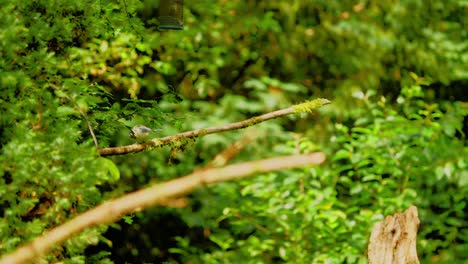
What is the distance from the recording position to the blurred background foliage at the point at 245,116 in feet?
9.03

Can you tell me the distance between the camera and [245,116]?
6609 millimetres

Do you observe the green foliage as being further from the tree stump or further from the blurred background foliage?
the tree stump

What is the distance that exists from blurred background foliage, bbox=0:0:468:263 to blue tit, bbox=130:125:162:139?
12cm

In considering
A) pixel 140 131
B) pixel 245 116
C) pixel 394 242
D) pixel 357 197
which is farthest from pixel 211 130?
pixel 245 116

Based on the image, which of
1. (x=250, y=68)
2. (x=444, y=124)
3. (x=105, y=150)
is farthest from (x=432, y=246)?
(x=105, y=150)

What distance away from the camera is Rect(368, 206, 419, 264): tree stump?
345 cm

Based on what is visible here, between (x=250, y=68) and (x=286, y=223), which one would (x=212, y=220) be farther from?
(x=250, y=68)

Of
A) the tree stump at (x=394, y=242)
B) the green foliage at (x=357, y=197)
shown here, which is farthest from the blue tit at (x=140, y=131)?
the green foliage at (x=357, y=197)

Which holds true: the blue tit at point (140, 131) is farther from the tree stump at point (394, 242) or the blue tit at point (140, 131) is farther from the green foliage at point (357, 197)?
the green foliage at point (357, 197)

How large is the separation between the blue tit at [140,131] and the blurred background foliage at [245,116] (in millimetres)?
119

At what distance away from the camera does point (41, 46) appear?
275 centimetres

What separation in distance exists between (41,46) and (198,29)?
3687 mm

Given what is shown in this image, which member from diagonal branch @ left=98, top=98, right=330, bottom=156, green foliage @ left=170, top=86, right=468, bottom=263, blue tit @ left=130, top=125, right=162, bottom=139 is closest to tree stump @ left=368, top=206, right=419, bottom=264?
diagonal branch @ left=98, top=98, right=330, bottom=156

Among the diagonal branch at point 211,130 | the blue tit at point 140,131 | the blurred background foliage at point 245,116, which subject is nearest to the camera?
the blurred background foliage at point 245,116
